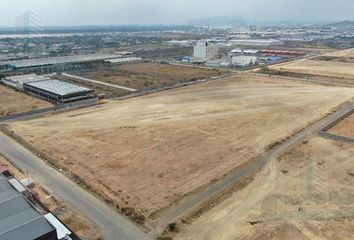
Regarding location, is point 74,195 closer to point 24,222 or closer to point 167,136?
point 24,222

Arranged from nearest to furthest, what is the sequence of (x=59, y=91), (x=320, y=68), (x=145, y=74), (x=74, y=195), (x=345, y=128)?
(x=74, y=195) < (x=345, y=128) < (x=59, y=91) < (x=145, y=74) < (x=320, y=68)

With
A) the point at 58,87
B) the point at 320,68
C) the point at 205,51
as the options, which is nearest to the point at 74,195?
the point at 58,87

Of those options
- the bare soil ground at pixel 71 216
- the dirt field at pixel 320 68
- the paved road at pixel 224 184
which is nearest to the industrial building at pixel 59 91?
the bare soil ground at pixel 71 216

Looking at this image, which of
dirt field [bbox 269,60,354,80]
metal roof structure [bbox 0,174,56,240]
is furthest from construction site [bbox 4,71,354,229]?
dirt field [bbox 269,60,354,80]

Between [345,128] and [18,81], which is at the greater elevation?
[18,81]

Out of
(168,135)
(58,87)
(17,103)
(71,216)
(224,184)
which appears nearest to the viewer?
(71,216)

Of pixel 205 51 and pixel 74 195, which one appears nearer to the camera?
pixel 74 195
